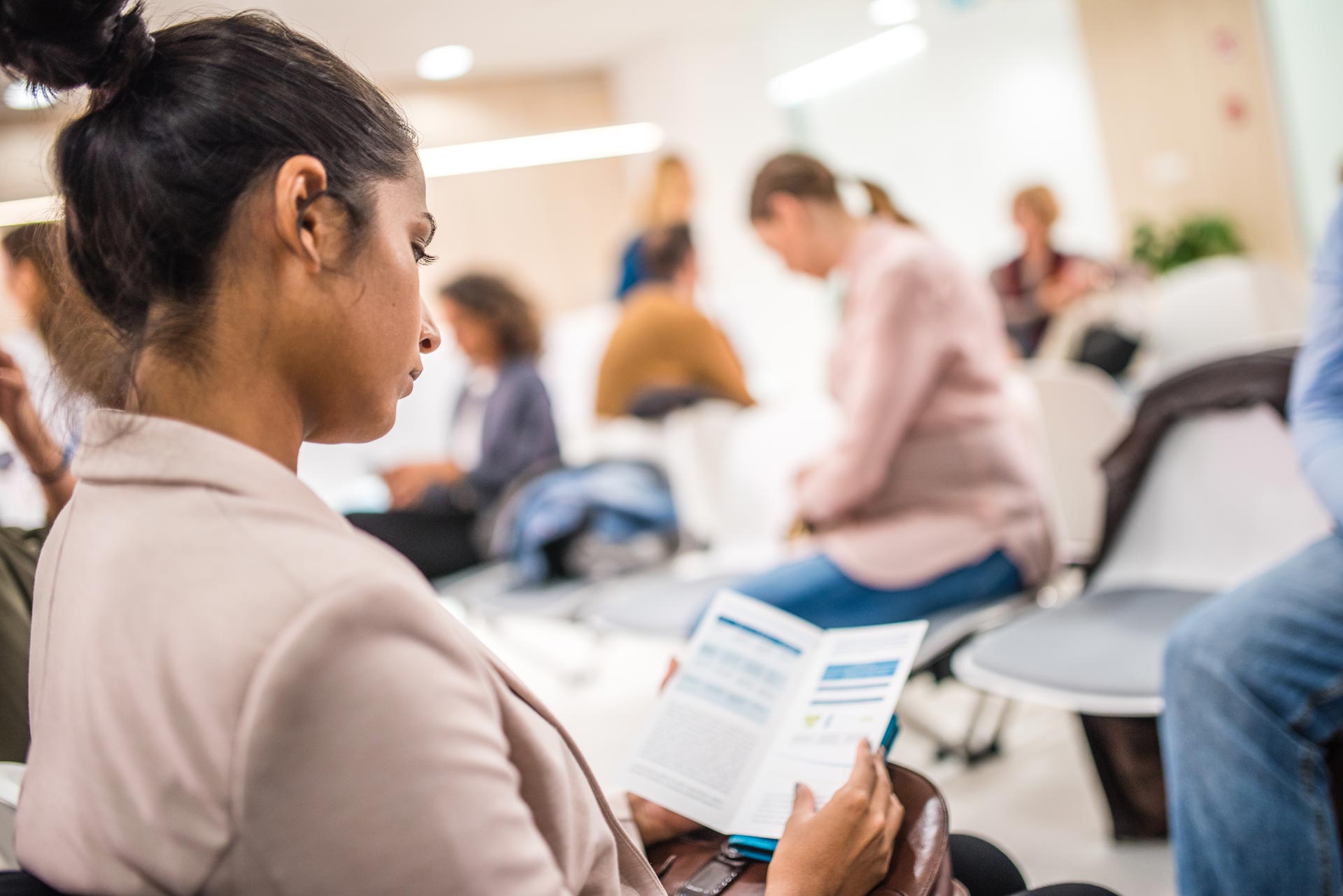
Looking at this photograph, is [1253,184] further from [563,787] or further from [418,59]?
[563,787]

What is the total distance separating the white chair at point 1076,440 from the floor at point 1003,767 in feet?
1.51

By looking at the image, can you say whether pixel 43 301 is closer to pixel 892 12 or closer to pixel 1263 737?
pixel 1263 737

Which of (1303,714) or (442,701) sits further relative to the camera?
(1303,714)

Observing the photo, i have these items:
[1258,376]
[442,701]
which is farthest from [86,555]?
[1258,376]

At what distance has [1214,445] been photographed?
207 centimetres

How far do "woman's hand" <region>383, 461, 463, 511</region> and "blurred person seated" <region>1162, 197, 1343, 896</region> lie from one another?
8.67 ft

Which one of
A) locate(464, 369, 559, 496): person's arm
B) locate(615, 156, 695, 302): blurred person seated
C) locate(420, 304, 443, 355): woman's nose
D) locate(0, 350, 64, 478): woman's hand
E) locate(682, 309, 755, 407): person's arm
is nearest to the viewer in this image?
locate(420, 304, 443, 355): woman's nose

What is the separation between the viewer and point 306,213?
676 millimetres

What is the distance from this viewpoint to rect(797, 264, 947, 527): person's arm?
2064 mm

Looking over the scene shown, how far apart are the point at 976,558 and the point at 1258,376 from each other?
60 cm

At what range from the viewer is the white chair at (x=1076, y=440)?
2.43 meters

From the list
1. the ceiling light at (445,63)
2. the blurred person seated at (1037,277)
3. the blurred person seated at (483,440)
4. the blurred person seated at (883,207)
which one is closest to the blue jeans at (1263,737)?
the blurred person seated at (883,207)

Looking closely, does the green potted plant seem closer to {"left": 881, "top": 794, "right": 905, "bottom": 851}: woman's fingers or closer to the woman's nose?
{"left": 881, "top": 794, "right": 905, "bottom": 851}: woman's fingers

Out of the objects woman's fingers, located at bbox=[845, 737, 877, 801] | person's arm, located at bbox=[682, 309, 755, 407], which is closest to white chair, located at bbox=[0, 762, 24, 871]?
woman's fingers, located at bbox=[845, 737, 877, 801]
